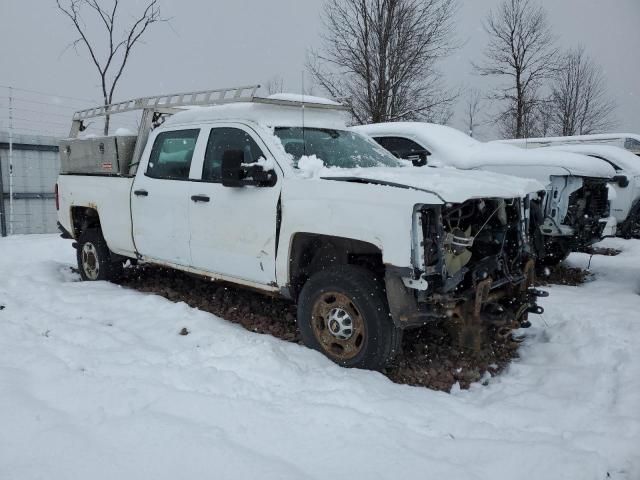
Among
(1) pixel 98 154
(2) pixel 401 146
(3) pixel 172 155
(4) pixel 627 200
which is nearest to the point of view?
(3) pixel 172 155

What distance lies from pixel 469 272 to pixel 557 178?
3364 mm

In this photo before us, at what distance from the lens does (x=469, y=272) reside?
375cm

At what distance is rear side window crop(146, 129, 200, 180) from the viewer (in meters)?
4.88

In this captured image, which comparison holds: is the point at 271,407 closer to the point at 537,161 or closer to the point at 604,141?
the point at 537,161

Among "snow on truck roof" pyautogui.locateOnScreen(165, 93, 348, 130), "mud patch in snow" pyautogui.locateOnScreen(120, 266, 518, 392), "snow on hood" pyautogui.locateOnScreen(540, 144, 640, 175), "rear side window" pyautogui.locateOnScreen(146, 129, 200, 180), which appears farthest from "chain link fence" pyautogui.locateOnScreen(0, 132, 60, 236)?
"snow on hood" pyautogui.locateOnScreen(540, 144, 640, 175)

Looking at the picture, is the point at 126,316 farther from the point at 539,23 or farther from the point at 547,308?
the point at 539,23

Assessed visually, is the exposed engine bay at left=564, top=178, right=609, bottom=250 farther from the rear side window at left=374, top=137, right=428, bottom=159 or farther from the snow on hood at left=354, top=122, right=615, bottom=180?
the rear side window at left=374, top=137, right=428, bottom=159

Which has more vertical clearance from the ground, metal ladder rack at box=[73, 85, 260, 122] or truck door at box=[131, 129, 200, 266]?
metal ladder rack at box=[73, 85, 260, 122]

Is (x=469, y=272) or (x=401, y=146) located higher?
(x=401, y=146)

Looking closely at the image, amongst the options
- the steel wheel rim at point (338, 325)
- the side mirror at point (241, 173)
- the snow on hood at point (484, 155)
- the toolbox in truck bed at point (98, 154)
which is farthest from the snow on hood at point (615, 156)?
the toolbox in truck bed at point (98, 154)

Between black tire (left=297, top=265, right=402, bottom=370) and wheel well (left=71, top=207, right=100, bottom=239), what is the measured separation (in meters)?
3.55

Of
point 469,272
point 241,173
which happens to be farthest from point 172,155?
point 469,272

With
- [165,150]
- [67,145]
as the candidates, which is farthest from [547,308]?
[67,145]

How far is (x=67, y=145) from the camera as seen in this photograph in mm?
6441
